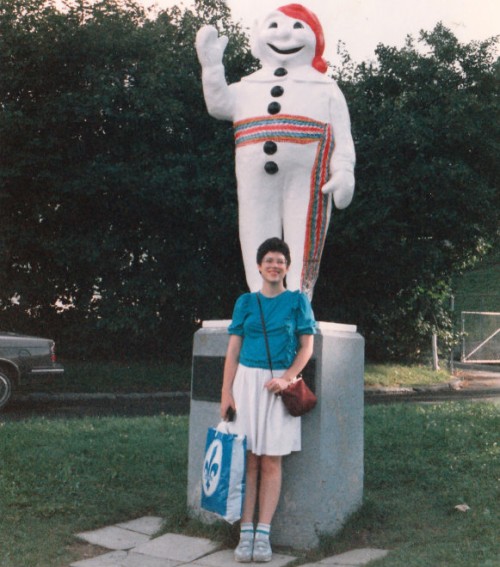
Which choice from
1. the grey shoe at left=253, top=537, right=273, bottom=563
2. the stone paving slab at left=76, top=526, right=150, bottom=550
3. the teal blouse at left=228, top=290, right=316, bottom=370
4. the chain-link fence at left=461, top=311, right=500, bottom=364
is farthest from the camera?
the chain-link fence at left=461, top=311, right=500, bottom=364

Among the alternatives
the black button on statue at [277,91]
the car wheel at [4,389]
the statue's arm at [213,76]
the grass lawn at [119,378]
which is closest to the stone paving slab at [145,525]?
the statue's arm at [213,76]

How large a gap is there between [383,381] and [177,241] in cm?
504

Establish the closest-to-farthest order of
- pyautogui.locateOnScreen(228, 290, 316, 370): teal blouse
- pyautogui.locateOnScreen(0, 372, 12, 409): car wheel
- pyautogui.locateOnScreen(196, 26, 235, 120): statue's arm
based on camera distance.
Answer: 1. pyautogui.locateOnScreen(228, 290, 316, 370): teal blouse
2. pyautogui.locateOnScreen(196, 26, 235, 120): statue's arm
3. pyautogui.locateOnScreen(0, 372, 12, 409): car wheel

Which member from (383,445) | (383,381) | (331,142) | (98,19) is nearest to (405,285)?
(383,381)

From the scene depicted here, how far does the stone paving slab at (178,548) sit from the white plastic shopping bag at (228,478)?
301mm

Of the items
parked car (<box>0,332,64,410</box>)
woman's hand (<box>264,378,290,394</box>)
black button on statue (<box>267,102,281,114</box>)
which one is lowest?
parked car (<box>0,332,64,410</box>)

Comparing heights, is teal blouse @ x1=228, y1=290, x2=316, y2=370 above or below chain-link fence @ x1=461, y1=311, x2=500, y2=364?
above

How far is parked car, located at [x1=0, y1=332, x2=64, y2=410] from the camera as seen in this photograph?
11.6 metres

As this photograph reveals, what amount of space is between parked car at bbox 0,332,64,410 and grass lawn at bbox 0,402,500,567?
422cm

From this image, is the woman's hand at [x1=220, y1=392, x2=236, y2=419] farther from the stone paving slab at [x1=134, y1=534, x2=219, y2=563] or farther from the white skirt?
the stone paving slab at [x1=134, y1=534, x2=219, y2=563]

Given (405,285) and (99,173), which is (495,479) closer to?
(99,173)

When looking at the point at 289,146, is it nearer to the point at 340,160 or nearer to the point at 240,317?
the point at 340,160

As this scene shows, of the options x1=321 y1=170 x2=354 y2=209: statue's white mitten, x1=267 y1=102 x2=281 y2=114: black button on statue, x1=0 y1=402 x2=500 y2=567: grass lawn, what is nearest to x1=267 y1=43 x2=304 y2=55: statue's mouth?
x1=267 y1=102 x2=281 y2=114: black button on statue

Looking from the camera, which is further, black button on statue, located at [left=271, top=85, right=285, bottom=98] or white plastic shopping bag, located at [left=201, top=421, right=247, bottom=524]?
Answer: black button on statue, located at [left=271, top=85, right=285, bottom=98]
